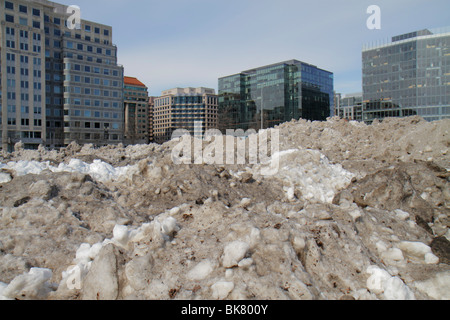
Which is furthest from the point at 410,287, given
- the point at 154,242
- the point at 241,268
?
the point at 154,242

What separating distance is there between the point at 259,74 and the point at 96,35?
120 ft

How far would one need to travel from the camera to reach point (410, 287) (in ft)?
11.9

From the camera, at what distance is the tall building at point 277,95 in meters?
71.1

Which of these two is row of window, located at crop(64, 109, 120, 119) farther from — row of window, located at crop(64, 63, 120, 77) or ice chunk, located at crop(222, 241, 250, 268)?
ice chunk, located at crop(222, 241, 250, 268)

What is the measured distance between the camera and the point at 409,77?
227 ft

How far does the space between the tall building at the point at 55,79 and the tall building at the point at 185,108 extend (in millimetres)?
76689

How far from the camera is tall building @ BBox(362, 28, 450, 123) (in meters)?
65.7

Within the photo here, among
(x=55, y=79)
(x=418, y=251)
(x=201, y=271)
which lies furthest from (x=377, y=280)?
(x=55, y=79)

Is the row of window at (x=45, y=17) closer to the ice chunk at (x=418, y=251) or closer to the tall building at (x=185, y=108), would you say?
Result: the ice chunk at (x=418, y=251)

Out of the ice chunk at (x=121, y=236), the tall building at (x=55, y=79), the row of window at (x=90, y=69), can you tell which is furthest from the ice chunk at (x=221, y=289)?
the row of window at (x=90, y=69)

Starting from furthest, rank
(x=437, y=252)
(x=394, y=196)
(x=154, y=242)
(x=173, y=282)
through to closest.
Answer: (x=394, y=196)
(x=437, y=252)
(x=154, y=242)
(x=173, y=282)

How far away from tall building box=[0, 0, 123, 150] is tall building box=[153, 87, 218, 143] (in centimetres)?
7669

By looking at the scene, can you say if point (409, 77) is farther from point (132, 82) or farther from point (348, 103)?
point (132, 82)

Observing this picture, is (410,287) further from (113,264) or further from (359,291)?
(113,264)
